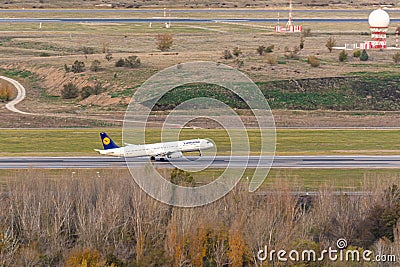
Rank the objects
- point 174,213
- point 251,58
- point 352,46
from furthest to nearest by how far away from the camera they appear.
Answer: point 352,46
point 251,58
point 174,213

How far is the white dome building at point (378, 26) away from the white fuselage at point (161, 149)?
72317mm

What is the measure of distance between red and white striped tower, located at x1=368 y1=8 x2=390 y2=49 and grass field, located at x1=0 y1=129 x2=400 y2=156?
47733mm

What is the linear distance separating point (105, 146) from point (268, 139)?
926 inches

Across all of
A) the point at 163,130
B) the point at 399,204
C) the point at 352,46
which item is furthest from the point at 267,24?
the point at 399,204

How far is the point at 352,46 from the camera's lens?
5960 inches

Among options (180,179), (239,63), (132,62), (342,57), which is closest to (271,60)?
(239,63)

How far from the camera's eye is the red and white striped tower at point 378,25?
143 meters

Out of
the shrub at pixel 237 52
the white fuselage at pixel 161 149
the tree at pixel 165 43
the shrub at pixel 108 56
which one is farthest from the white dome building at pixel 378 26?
the white fuselage at pixel 161 149

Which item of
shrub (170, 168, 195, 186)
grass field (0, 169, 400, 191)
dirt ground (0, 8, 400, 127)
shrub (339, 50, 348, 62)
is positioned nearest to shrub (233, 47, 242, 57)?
dirt ground (0, 8, 400, 127)

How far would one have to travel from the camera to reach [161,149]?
8025cm

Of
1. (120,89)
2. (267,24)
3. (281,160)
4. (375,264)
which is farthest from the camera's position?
(267,24)

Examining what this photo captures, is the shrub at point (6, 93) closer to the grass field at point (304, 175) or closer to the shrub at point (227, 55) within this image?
the shrub at point (227, 55)

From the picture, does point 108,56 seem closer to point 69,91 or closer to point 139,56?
point 139,56

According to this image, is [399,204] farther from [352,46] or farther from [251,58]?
[352,46]
